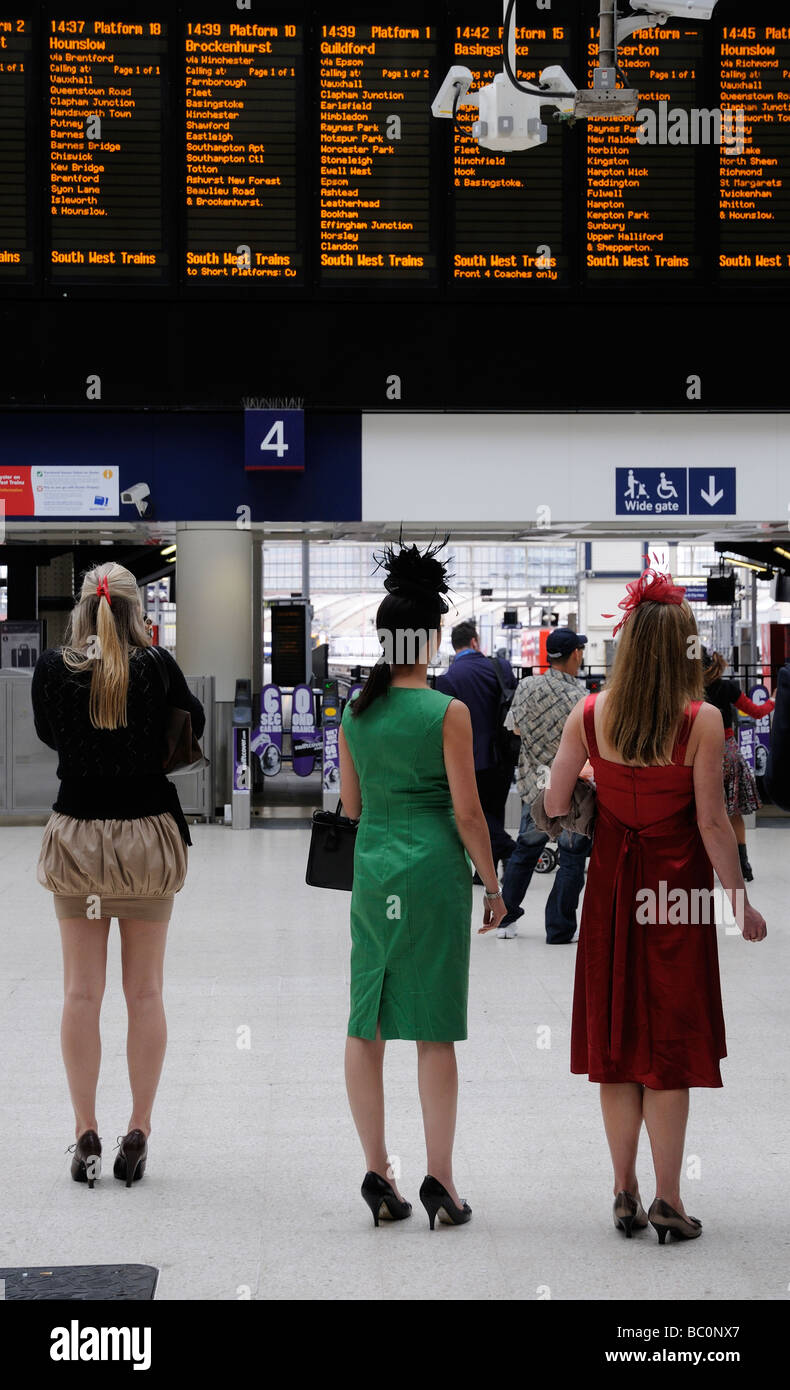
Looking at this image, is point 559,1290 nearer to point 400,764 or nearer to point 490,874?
point 490,874

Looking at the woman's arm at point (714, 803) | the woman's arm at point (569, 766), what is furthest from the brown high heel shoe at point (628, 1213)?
the woman's arm at point (569, 766)

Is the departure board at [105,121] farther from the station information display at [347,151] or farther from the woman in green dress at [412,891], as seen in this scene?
the woman in green dress at [412,891]

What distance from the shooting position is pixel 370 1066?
144 inches

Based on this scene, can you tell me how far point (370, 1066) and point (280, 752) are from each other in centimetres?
937

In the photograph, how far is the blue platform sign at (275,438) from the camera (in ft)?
37.8

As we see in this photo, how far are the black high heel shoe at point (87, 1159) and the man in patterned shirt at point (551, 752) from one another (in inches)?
136

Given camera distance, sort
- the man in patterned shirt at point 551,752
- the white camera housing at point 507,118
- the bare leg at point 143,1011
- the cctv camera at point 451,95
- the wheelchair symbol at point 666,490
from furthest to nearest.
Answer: the wheelchair symbol at point 666,490 < the cctv camera at point 451,95 < the white camera housing at point 507,118 < the man in patterned shirt at point 551,752 < the bare leg at point 143,1011

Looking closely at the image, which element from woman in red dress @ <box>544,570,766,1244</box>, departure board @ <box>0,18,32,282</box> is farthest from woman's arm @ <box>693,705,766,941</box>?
departure board @ <box>0,18,32,282</box>

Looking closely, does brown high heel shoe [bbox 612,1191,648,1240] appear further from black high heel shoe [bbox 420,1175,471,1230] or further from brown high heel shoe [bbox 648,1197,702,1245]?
black high heel shoe [bbox 420,1175,471,1230]

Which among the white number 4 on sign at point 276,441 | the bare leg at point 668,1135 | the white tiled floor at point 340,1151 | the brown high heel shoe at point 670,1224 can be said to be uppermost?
the white number 4 on sign at point 276,441

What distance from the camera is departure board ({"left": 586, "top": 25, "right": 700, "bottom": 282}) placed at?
35.9ft

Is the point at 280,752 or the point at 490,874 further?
the point at 280,752

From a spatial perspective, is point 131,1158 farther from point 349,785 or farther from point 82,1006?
point 349,785
